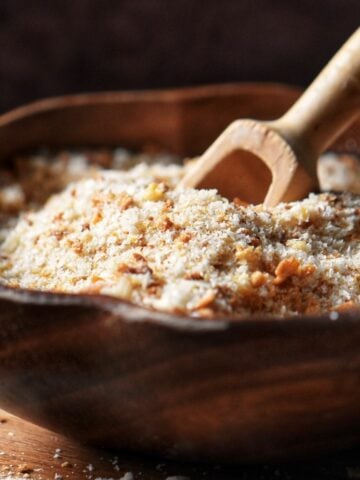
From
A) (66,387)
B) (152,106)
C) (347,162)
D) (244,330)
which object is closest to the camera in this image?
(244,330)

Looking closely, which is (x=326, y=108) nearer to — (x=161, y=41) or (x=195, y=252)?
(x=195, y=252)

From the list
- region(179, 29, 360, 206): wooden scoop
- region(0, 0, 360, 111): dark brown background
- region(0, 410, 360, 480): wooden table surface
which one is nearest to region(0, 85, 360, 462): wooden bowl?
region(0, 410, 360, 480): wooden table surface

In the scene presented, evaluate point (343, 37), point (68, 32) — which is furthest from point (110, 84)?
point (343, 37)

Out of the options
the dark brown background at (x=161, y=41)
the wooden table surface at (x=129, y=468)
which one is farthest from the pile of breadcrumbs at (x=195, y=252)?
the dark brown background at (x=161, y=41)

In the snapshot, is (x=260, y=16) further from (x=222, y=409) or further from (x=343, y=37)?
(x=222, y=409)

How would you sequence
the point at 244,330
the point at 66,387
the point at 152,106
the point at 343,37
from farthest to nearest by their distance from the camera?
the point at 343,37, the point at 152,106, the point at 66,387, the point at 244,330

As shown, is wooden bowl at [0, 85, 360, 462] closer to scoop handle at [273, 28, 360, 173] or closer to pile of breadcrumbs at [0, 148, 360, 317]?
pile of breadcrumbs at [0, 148, 360, 317]

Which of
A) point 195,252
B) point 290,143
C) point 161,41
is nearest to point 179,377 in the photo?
point 195,252
